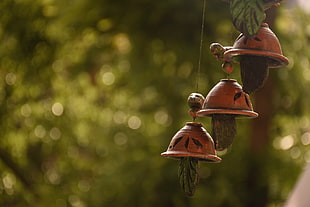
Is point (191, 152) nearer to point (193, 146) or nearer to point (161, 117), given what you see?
point (193, 146)

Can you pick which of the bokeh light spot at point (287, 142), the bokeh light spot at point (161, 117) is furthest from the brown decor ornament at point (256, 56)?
the bokeh light spot at point (287, 142)

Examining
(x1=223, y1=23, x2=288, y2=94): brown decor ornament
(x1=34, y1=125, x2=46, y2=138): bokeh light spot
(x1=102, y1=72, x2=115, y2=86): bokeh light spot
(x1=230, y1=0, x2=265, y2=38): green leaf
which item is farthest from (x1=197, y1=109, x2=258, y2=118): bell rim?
(x1=102, y1=72, x2=115, y2=86): bokeh light spot

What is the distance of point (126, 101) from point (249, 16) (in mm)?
5723

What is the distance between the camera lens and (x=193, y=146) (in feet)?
5.91

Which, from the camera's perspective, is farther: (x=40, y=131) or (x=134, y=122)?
(x=134, y=122)

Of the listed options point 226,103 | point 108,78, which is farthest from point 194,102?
point 108,78

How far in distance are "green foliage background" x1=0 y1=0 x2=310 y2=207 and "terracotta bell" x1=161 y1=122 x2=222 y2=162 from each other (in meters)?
3.13

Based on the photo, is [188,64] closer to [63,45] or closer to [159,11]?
[159,11]

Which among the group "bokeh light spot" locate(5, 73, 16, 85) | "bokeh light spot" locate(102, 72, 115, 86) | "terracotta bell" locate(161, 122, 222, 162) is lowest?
"terracotta bell" locate(161, 122, 222, 162)

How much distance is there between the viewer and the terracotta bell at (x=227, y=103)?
1780 millimetres

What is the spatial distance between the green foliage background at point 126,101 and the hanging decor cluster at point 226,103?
3117 millimetres

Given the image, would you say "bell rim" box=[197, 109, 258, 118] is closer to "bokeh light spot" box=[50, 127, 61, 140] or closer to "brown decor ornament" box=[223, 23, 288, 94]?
"brown decor ornament" box=[223, 23, 288, 94]

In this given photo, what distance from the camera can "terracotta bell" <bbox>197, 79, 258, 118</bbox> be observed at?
5.84 ft

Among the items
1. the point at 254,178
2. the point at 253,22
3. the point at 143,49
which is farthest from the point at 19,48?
the point at 253,22
